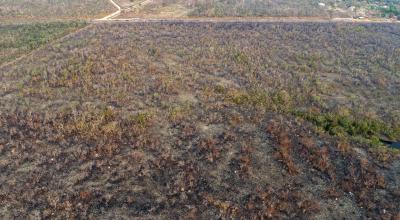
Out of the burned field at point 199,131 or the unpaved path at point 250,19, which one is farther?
the unpaved path at point 250,19

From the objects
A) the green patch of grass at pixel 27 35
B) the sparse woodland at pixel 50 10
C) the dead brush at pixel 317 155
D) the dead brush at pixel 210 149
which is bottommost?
the dead brush at pixel 317 155

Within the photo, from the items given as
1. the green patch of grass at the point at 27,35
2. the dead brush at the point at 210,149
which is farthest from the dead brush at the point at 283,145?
the green patch of grass at the point at 27,35

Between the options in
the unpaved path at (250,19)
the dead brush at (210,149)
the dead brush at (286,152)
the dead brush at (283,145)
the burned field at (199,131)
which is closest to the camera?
the burned field at (199,131)

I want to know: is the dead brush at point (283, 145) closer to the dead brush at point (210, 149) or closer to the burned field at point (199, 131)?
the burned field at point (199, 131)

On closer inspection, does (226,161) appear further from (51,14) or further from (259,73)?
(51,14)

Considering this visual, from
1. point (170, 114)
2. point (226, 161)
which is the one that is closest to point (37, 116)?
point (170, 114)

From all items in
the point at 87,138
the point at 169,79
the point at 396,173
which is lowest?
the point at 396,173

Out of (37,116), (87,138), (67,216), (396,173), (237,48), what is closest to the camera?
(67,216)

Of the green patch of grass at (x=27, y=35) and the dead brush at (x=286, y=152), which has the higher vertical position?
the green patch of grass at (x=27, y=35)

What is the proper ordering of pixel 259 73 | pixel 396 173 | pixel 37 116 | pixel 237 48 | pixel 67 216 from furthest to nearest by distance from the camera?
1. pixel 237 48
2. pixel 259 73
3. pixel 37 116
4. pixel 396 173
5. pixel 67 216

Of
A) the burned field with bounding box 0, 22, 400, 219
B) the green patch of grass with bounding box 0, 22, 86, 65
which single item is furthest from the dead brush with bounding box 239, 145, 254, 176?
the green patch of grass with bounding box 0, 22, 86, 65
